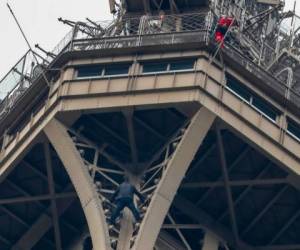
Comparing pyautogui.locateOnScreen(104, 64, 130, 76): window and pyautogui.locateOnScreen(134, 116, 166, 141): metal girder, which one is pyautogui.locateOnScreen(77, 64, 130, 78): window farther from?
pyautogui.locateOnScreen(134, 116, 166, 141): metal girder

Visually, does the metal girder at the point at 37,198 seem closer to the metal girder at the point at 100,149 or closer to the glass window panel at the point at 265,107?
the metal girder at the point at 100,149

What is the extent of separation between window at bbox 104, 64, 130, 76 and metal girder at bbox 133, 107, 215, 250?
4.41m

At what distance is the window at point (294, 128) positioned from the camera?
218 feet

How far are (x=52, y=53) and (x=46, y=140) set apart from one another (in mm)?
5143

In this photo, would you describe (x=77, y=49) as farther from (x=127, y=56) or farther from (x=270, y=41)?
(x=270, y=41)

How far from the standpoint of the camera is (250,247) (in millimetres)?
69750

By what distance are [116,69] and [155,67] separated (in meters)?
1.85

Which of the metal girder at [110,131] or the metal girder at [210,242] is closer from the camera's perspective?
the metal girder at [110,131]

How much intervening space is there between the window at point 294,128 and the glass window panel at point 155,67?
19.6ft

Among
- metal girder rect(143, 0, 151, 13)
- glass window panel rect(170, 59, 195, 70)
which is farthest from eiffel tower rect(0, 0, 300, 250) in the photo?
metal girder rect(143, 0, 151, 13)

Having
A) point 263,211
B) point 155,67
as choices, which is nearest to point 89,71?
point 155,67

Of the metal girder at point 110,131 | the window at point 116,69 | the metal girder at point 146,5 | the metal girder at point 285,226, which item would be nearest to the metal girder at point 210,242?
the metal girder at point 285,226

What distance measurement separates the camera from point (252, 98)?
66125 millimetres

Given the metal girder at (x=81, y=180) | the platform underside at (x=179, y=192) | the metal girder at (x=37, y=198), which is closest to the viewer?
the metal girder at (x=81, y=180)
